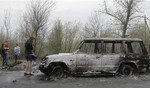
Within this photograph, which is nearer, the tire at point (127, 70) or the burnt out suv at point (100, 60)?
Answer: the burnt out suv at point (100, 60)

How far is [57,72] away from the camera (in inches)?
542

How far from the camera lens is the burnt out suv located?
13766mm

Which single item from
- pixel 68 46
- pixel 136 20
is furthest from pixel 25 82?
pixel 68 46

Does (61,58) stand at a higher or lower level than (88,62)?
higher

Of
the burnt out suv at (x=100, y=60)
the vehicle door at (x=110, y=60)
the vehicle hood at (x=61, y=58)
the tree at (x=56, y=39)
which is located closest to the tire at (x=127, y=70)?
the burnt out suv at (x=100, y=60)

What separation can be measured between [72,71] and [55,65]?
2.66 ft

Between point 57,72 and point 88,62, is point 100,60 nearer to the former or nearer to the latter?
point 88,62

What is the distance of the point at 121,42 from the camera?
575 inches

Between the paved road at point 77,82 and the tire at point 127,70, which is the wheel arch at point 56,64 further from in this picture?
the tire at point 127,70

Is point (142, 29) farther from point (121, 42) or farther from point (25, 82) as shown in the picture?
→ point (25, 82)

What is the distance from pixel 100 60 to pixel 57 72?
2020mm

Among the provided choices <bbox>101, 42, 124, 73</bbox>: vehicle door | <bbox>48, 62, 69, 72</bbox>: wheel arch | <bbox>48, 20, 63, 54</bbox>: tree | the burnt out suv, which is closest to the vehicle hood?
the burnt out suv

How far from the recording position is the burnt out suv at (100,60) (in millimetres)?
13766

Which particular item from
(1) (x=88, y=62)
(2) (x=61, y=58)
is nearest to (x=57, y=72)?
(2) (x=61, y=58)
